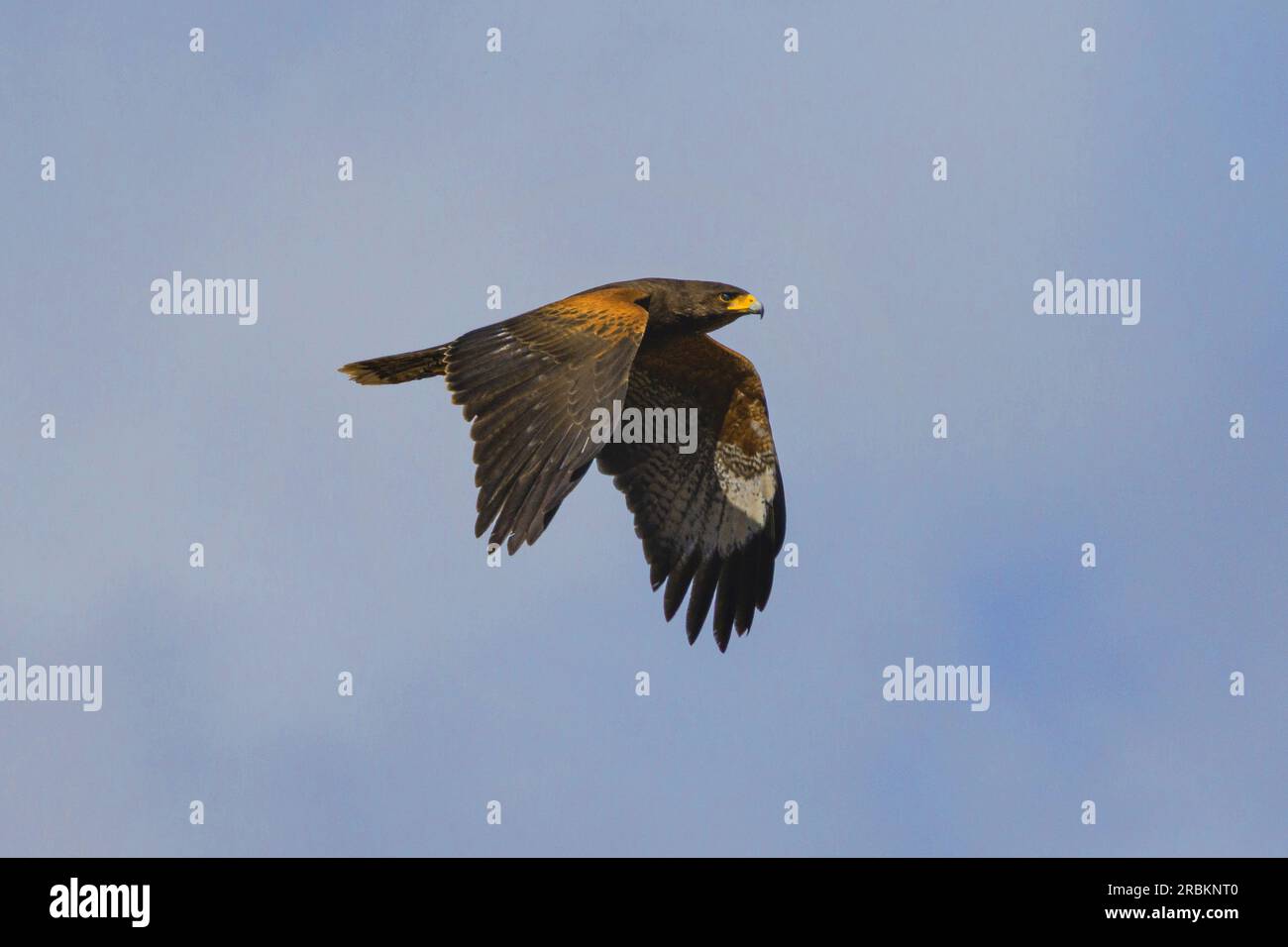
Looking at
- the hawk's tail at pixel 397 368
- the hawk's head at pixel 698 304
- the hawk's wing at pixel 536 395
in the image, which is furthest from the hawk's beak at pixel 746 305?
the hawk's tail at pixel 397 368

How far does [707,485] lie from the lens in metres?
17.5

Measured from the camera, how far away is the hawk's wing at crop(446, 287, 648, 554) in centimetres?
1351

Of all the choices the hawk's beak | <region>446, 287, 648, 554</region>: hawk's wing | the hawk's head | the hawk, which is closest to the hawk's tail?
the hawk

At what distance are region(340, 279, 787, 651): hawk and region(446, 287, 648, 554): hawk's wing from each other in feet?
0.03

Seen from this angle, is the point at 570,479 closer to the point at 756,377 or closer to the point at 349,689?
the point at 756,377

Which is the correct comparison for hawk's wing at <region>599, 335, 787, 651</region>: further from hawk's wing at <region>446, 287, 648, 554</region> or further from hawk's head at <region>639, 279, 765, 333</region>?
hawk's wing at <region>446, 287, 648, 554</region>

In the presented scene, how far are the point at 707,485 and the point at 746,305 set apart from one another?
2.04m

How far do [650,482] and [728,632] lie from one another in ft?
5.13

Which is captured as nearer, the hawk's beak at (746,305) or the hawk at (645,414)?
the hawk at (645,414)

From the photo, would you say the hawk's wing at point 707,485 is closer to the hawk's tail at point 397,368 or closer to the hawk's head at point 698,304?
the hawk's head at point 698,304

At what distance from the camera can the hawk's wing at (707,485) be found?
56.0ft

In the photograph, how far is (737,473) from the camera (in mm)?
17594

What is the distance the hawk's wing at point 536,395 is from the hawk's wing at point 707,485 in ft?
7.36

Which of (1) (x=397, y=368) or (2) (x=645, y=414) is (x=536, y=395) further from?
(2) (x=645, y=414)
